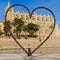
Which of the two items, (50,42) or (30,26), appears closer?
(50,42)

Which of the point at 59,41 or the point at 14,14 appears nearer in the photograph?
the point at 59,41

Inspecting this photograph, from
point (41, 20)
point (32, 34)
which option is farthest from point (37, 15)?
point (32, 34)

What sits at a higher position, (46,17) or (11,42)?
(46,17)

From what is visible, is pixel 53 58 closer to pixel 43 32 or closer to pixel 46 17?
pixel 43 32

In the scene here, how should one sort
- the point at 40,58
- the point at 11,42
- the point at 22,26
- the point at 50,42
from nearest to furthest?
1. the point at 40,58
2. the point at 11,42
3. the point at 50,42
4. the point at 22,26

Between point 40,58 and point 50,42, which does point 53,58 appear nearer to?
point 40,58

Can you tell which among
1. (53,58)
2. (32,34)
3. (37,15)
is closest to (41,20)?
(37,15)

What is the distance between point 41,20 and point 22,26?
112ft

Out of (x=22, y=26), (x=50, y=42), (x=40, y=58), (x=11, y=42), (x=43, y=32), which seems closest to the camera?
(x=40, y=58)

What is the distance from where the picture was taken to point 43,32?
238 feet

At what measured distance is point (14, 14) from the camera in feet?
250

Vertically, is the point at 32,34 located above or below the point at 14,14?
below

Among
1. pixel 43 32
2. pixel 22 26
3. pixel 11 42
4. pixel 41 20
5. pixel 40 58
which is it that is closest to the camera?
pixel 40 58

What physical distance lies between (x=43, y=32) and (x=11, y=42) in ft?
107
